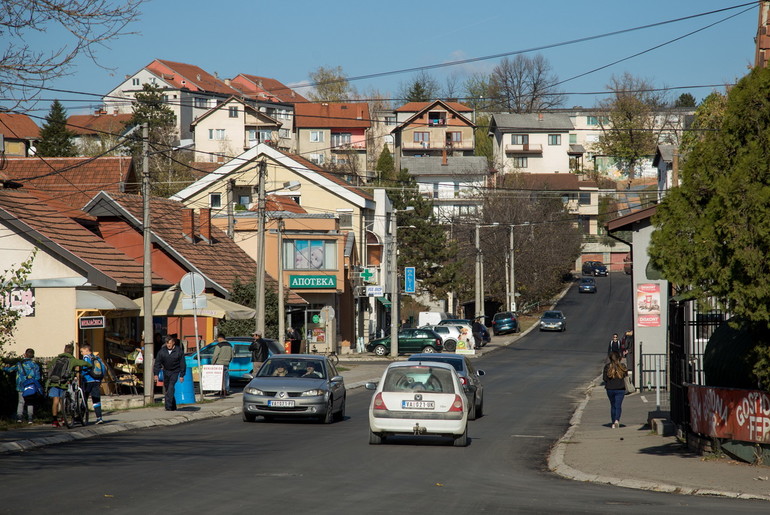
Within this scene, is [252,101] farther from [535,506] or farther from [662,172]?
[535,506]

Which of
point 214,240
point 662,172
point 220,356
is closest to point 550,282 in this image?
point 662,172

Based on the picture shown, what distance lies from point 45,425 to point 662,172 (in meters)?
52.5

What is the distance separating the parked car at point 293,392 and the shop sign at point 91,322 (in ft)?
19.8

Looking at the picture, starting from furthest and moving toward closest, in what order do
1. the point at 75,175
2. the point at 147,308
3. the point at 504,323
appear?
the point at 504,323, the point at 75,175, the point at 147,308

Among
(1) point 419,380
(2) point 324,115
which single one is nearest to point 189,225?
(1) point 419,380

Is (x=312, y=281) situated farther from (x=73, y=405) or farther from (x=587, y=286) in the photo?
(x=587, y=286)

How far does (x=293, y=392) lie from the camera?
72.3ft

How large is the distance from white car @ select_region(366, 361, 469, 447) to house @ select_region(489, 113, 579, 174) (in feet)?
354

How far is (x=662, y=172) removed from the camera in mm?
65938

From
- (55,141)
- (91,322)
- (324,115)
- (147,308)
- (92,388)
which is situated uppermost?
(324,115)

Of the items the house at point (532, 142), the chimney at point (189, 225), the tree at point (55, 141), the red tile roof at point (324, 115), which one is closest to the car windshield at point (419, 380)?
the chimney at point (189, 225)

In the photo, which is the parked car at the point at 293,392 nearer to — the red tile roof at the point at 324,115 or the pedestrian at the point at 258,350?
the pedestrian at the point at 258,350

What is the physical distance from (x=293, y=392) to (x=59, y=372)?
4916 mm

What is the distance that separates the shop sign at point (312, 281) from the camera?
189ft
